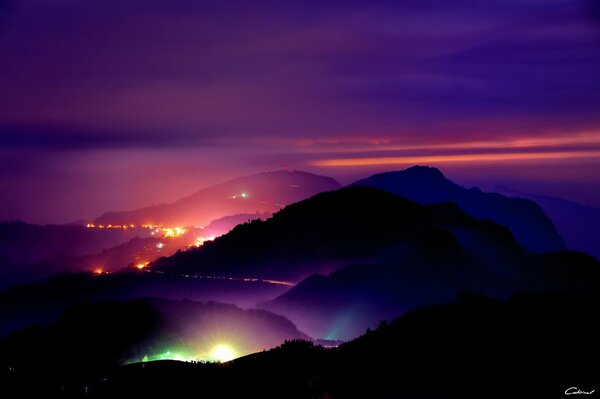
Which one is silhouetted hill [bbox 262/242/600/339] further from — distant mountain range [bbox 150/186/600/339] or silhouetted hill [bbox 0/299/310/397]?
silhouetted hill [bbox 0/299/310/397]

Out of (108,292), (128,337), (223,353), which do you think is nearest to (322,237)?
(108,292)

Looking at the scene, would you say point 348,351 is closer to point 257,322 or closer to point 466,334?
point 466,334

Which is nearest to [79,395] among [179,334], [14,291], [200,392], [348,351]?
[200,392]

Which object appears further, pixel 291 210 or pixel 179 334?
pixel 291 210

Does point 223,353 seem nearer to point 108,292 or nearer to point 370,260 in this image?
point 370,260

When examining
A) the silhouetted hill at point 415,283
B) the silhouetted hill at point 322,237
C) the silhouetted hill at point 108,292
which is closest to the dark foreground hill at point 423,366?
the silhouetted hill at point 415,283

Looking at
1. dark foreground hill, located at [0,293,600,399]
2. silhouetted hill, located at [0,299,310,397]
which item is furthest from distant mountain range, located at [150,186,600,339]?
dark foreground hill, located at [0,293,600,399]
